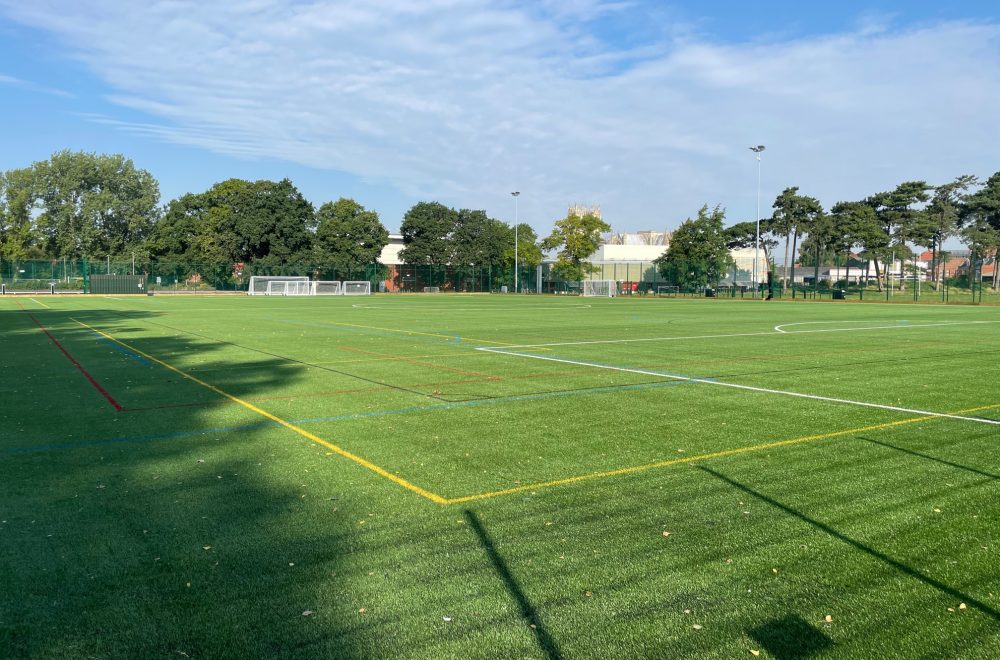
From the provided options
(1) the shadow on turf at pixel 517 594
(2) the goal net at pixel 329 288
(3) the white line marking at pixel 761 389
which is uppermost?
(2) the goal net at pixel 329 288

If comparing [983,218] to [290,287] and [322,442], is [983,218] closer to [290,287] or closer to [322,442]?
[290,287]

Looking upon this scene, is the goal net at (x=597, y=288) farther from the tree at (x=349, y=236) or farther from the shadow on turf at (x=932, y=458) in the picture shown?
the shadow on turf at (x=932, y=458)

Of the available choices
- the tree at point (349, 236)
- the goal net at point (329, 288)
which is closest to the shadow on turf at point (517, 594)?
the goal net at point (329, 288)

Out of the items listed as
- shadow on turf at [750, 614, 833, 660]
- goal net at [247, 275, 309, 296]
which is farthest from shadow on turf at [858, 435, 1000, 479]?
goal net at [247, 275, 309, 296]

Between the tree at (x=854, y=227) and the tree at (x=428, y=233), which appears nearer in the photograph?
the tree at (x=854, y=227)

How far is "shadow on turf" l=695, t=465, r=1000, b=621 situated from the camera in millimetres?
3912

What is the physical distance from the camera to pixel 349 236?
8869 cm

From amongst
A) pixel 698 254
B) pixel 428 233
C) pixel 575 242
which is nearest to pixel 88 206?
pixel 428 233

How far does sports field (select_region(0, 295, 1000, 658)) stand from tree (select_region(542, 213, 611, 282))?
74704 mm

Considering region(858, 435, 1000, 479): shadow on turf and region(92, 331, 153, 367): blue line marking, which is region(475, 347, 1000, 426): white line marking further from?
region(92, 331, 153, 367): blue line marking

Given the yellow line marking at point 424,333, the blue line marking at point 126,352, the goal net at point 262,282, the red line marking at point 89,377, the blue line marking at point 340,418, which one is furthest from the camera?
the goal net at point 262,282

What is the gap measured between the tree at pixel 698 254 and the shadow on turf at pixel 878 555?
235ft

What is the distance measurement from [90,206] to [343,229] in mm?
34056

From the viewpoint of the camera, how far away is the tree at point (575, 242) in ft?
282
